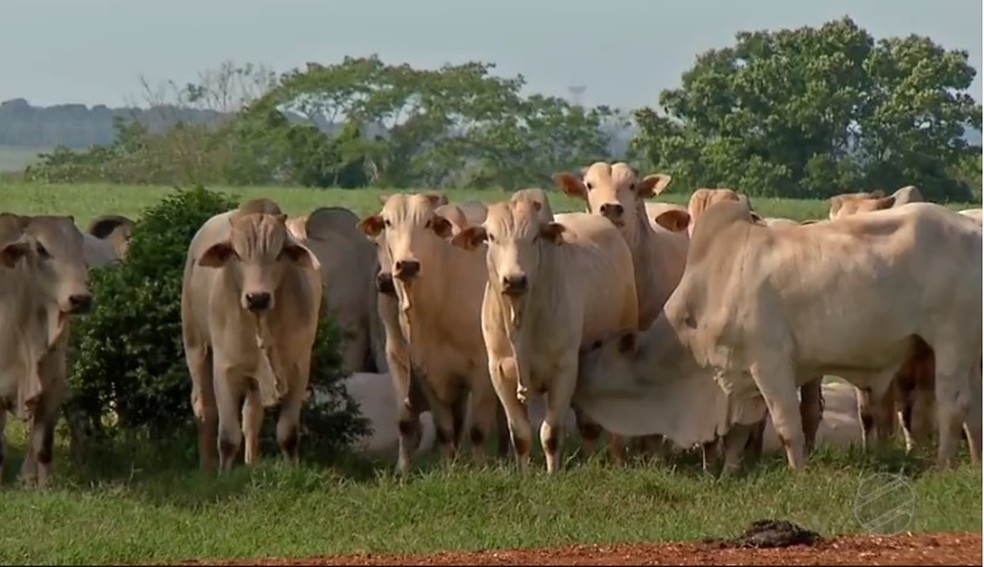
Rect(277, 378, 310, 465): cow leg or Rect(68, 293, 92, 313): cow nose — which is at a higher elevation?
Rect(68, 293, 92, 313): cow nose

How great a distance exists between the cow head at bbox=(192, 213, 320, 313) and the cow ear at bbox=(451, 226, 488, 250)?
81 cm

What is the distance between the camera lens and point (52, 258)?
1193 centimetres

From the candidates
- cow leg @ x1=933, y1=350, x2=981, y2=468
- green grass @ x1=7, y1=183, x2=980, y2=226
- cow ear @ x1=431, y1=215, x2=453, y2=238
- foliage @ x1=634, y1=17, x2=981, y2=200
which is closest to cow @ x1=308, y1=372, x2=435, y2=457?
cow ear @ x1=431, y1=215, x2=453, y2=238

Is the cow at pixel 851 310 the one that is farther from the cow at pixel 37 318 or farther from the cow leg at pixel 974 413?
the cow at pixel 37 318

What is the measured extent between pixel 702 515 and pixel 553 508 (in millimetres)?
714

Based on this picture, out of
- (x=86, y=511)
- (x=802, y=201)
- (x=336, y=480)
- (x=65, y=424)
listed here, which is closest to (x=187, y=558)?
(x=86, y=511)

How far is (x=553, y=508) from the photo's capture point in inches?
394

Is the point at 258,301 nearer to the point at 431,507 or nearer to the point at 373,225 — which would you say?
the point at 373,225

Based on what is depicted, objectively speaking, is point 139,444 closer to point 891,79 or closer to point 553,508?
point 553,508

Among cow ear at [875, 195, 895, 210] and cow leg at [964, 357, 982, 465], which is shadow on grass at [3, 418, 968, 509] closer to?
cow leg at [964, 357, 982, 465]

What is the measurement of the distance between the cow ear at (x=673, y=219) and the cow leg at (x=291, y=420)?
2584 millimetres

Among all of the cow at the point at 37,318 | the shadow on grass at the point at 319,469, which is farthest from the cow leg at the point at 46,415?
the shadow on grass at the point at 319,469

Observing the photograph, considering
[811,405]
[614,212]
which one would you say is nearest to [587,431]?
[811,405]

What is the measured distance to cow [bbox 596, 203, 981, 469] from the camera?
11195 millimetres
